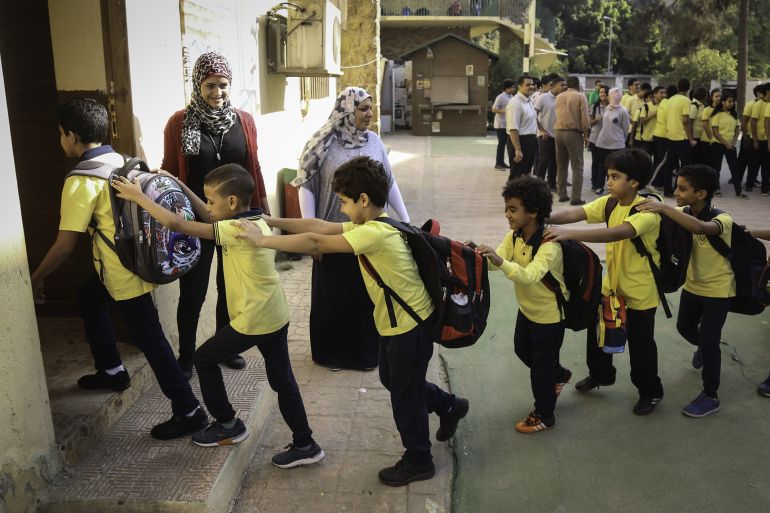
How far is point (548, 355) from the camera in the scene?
12.3ft

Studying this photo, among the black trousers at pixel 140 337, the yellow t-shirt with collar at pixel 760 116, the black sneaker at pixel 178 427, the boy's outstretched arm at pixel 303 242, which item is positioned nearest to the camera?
the boy's outstretched arm at pixel 303 242

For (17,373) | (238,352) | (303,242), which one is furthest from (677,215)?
(17,373)

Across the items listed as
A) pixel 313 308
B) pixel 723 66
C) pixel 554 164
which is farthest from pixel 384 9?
pixel 313 308

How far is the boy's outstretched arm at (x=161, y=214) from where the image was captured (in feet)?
9.73

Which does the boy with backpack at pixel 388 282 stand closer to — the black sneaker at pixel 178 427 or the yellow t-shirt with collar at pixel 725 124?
the black sneaker at pixel 178 427

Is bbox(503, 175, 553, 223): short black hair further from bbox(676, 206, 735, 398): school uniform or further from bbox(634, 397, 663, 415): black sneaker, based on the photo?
bbox(634, 397, 663, 415): black sneaker

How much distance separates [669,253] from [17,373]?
10.4ft

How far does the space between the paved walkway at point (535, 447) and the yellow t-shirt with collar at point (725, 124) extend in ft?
21.2

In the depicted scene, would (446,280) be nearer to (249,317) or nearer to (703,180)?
(249,317)

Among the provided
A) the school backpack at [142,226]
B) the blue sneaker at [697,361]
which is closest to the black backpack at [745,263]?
the blue sneaker at [697,361]

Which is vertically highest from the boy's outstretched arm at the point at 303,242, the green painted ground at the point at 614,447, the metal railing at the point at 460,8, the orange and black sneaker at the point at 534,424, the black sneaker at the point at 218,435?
the metal railing at the point at 460,8

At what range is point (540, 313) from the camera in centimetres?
369

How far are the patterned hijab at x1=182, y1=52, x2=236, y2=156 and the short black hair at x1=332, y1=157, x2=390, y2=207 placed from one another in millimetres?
1198

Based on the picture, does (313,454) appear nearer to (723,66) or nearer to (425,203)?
(425,203)
